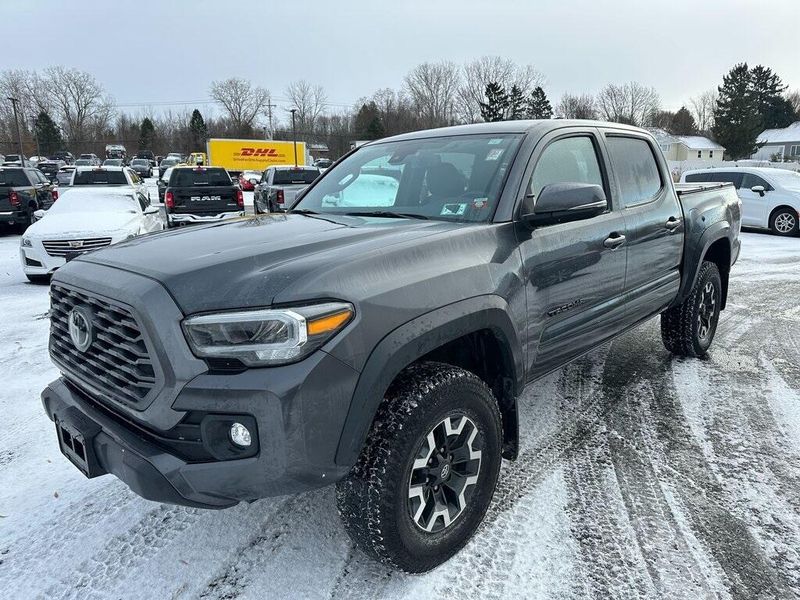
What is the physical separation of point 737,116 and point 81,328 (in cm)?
7548

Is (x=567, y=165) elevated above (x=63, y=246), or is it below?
above

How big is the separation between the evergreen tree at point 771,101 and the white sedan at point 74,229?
8429 cm

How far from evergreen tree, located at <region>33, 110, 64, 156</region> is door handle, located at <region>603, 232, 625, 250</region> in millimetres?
81975

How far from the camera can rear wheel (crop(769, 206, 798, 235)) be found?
13.9 meters

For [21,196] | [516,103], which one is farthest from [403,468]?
[516,103]

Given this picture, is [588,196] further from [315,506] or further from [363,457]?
[315,506]

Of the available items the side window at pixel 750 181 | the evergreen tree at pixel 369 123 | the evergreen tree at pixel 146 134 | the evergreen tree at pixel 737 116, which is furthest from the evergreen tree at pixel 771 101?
the evergreen tree at pixel 146 134

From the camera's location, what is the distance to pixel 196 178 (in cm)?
1477

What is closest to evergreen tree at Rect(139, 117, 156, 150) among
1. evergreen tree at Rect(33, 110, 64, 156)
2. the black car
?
evergreen tree at Rect(33, 110, 64, 156)

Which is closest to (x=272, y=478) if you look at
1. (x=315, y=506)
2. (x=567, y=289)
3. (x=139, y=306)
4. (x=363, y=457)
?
(x=363, y=457)

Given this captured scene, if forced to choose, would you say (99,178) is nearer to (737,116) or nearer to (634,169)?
(634,169)

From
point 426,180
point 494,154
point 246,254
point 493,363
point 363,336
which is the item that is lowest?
point 493,363

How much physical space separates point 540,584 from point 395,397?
0.99 m

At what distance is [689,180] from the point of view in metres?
14.8
